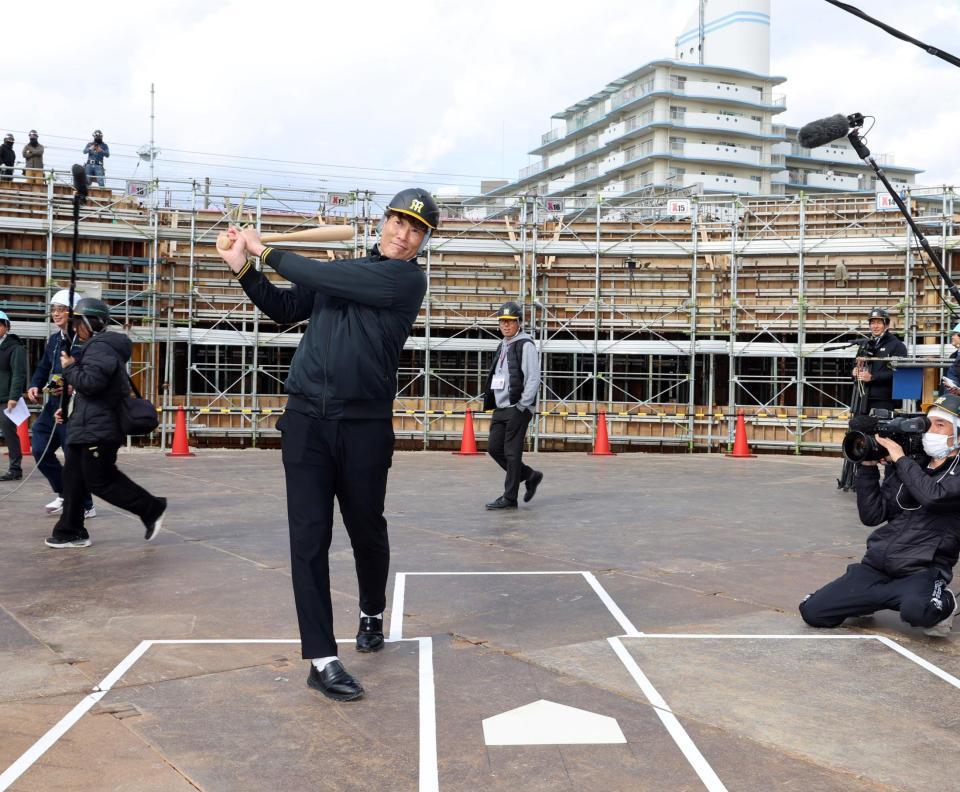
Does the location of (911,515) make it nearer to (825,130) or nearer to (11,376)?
(825,130)

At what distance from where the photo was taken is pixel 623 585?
6.75m

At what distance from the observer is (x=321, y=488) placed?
182 inches

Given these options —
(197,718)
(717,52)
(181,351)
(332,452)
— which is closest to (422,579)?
(332,452)

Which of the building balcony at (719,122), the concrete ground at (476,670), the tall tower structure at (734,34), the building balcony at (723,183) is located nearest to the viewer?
the concrete ground at (476,670)

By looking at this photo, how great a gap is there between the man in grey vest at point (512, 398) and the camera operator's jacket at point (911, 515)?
488 cm

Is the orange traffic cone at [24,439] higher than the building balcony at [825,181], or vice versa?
the building balcony at [825,181]

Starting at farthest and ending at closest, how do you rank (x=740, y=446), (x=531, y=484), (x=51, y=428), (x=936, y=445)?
(x=740, y=446), (x=531, y=484), (x=51, y=428), (x=936, y=445)

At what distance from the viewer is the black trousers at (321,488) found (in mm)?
4488

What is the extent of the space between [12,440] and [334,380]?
9077mm

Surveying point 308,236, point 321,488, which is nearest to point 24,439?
point 321,488

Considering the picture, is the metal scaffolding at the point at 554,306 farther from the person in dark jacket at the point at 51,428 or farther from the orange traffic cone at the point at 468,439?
the person in dark jacket at the point at 51,428

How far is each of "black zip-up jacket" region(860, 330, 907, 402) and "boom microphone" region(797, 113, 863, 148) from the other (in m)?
5.63

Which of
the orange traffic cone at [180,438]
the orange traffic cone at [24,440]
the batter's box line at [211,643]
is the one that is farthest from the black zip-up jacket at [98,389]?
the orange traffic cone at [24,440]

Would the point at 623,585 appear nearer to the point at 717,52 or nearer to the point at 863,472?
the point at 863,472
